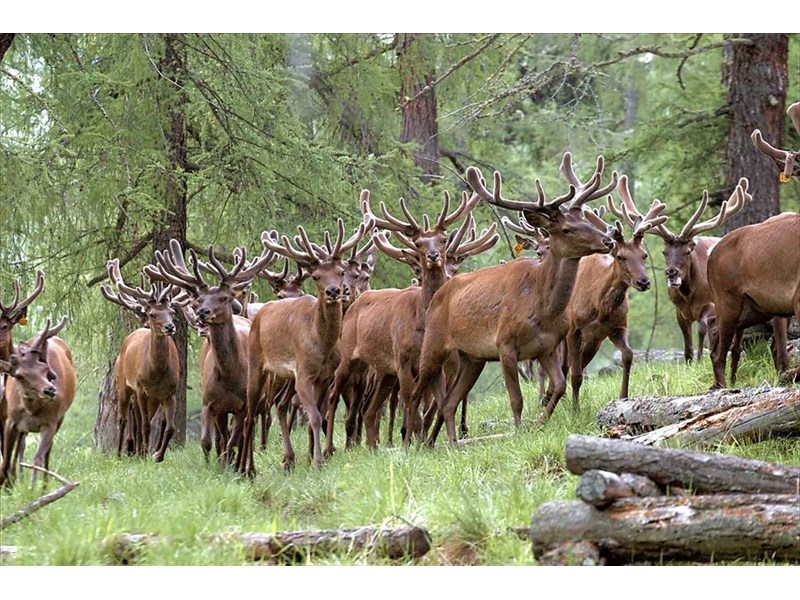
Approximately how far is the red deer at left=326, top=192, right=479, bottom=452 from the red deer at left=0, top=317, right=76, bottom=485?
2.46m

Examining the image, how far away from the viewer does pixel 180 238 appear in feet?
43.3

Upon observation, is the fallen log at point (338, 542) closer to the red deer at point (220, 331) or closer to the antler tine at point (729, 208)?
the red deer at point (220, 331)

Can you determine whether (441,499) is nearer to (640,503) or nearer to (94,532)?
(640,503)

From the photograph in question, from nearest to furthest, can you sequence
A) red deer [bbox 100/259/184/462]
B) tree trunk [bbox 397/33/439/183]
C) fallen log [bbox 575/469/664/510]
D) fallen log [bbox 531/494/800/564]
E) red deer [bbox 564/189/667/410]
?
fallen log [bbox 531/494/800/564]
fallen log [bbox 575/469/664/510]
red deer [bbox 564/189/667/410]
red deer [bbox 100/259/184/462]
tree trunk [bbox 397/33/439/183]

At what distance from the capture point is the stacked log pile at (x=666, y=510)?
513cm

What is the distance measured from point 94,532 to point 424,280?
4959 millimetres

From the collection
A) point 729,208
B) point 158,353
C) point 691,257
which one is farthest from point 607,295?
point 158,353

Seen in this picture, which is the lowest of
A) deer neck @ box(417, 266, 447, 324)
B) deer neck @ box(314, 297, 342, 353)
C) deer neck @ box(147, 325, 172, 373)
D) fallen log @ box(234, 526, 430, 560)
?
fallen log @ box(234, 526, 430, 560)

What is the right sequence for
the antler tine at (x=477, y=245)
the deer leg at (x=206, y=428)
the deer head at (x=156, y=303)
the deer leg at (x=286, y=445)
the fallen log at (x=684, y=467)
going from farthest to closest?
the antler tine at (x=477, y=245) < the deer head at (x=156, y=303) < the deer leg at (x=206, y=428) < the deer leg at (x=286, y=445) < the fallen log at (x=684, y=467)

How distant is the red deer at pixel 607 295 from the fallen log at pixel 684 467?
3905 millimetres

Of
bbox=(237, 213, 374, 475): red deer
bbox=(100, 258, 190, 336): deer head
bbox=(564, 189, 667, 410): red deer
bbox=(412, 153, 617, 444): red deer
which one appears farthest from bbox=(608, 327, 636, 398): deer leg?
bbox=(100, 258, 190, 336): deer head

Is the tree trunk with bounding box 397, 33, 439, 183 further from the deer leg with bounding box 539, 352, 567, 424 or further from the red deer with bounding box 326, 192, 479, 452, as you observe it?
the deer leg with bounding box 539, 352, 567, 424

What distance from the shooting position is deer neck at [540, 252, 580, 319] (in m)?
9.02

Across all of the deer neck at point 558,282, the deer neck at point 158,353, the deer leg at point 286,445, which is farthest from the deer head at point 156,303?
the deer neck at point 558,282
